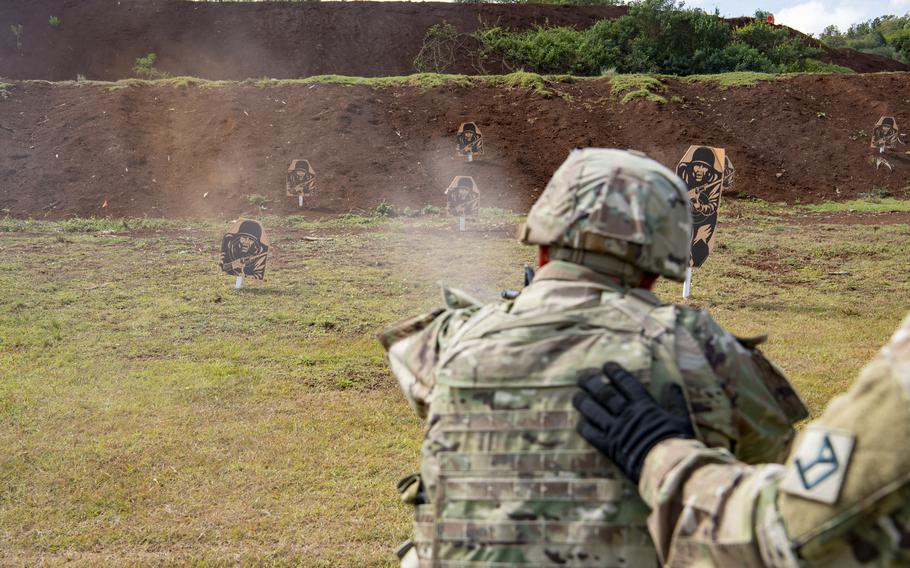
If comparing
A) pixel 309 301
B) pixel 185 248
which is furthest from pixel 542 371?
pixel 185 248

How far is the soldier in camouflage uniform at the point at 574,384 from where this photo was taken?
5.81ft

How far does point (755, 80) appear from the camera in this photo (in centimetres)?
2486

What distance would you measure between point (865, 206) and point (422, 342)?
17916mm

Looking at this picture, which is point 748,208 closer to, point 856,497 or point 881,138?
point 881,138

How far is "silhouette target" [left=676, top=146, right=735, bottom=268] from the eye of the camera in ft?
32.4

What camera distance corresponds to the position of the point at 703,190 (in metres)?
9.97

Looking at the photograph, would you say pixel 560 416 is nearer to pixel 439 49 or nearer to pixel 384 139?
pixel 384 139

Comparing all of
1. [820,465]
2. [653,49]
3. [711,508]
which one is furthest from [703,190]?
[653,49]

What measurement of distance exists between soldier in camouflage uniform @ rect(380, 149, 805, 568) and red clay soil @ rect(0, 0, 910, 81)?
2955 centimetres

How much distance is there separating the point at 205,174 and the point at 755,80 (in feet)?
52.1

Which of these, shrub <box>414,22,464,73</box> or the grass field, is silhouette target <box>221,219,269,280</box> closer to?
the grass field

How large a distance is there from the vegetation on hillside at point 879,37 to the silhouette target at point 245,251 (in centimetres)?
3629

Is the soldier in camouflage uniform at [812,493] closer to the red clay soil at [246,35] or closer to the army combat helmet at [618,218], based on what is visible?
the army combat helmet at [618,218]

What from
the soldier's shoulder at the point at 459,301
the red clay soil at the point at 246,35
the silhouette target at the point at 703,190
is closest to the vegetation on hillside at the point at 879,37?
the red clay soil at the point at 246,35
